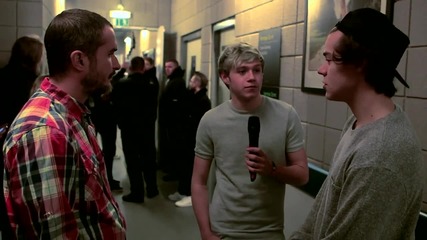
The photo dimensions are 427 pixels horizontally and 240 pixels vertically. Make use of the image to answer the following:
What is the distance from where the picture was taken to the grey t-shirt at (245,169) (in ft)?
5.09

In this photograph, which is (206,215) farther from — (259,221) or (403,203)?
(403,203)

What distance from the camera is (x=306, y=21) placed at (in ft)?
8.32

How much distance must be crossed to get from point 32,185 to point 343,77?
2.73 feet

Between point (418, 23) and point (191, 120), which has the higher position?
point (418, 23)

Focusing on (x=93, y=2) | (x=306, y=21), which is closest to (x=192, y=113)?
(x=306, y=21)

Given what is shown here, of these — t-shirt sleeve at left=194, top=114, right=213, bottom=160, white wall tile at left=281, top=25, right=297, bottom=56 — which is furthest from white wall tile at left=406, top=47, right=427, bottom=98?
white wall tile at left=281, top=25, right=297, bottom=56

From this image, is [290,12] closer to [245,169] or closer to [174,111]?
[245,169]

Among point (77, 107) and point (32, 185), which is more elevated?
point (77, 107)

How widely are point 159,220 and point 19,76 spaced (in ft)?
6.23

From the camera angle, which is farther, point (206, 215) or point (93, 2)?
point (93, 2)

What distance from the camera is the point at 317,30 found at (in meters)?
2.41

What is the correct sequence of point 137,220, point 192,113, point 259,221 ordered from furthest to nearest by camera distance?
point 192,113
point 137,220
point 259,221

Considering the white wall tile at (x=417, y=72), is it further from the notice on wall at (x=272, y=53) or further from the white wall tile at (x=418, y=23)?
the notice on wall at (x=272, y=53)

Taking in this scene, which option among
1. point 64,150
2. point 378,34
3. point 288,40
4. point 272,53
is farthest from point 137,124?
point 378,34
